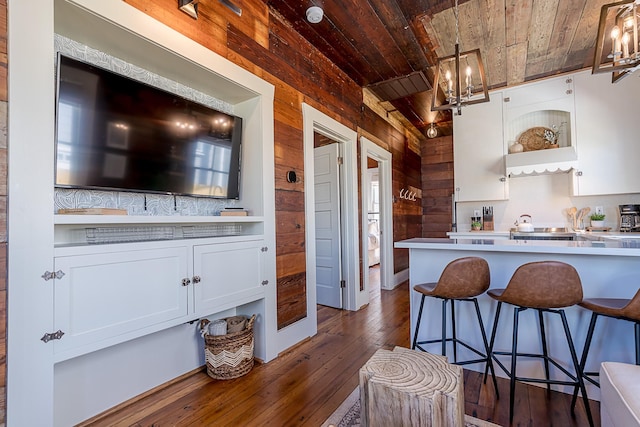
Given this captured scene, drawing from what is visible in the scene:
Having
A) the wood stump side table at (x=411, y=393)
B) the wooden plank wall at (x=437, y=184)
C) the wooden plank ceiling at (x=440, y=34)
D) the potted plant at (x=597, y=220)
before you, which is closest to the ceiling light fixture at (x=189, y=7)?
the wooden plank ceiling at (x=440, y=34)

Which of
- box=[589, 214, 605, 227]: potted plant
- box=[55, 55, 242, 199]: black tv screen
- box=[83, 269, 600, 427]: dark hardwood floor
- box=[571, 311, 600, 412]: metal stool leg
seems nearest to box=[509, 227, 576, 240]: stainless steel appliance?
box=[589, 214, 605, 227]: potted plant

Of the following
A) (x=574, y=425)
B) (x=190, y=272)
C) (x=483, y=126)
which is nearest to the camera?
(x=574, y=425)

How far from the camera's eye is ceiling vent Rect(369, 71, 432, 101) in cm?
356

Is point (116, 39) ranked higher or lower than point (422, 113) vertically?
lower

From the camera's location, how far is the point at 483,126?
4082 millimetres

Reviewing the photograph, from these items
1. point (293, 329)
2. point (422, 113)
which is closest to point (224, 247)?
point (293, 329)

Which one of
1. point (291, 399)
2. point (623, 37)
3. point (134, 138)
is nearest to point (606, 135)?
point (623, 37)

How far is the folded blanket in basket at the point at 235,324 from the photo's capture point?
7.28ft

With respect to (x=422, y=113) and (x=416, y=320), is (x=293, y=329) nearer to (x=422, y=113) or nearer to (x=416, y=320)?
A: (x=416, y=320)

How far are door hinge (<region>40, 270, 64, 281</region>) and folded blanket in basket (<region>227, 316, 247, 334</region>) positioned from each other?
1.16 metres

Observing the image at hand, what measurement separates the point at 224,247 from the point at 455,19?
110 inches

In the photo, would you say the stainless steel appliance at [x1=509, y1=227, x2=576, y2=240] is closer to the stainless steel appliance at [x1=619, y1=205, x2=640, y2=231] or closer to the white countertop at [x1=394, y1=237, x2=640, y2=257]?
the stainless steel appliance at [x1=619, y1=205, x2=640, y2=231]

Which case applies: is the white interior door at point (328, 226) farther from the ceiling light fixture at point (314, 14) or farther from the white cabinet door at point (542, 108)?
the white cabinet door at point (542, 108)

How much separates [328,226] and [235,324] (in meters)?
1.84
